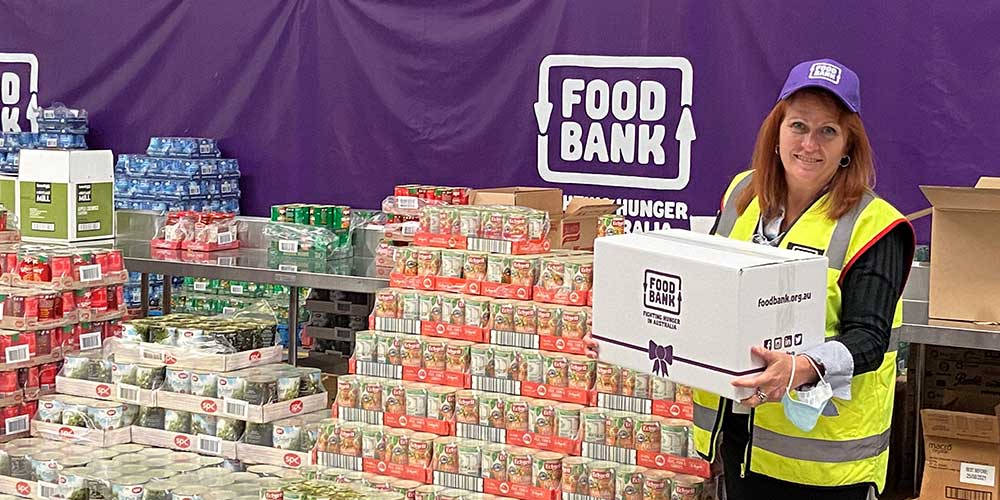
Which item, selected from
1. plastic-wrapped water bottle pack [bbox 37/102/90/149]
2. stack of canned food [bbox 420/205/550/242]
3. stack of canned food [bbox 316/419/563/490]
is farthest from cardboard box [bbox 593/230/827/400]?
plastic-wrapped water bottle pack [bbox 37/102/90/149]

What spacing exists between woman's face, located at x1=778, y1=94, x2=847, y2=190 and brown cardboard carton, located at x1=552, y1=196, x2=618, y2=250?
2.36 metres

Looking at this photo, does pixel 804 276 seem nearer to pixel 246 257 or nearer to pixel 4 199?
pixel 246 257

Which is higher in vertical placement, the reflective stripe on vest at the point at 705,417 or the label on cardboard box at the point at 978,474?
the reflective stripe on vest at the point at 705,417

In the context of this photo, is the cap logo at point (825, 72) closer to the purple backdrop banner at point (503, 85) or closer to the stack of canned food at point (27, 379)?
the stack of canned food at point (27, 379)

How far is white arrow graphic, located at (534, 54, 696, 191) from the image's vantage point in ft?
24.4

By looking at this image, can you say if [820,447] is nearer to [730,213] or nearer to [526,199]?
[730,213]

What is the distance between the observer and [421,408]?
14.5ft

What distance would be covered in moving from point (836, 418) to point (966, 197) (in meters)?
1.98

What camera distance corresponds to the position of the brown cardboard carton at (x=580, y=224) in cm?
537

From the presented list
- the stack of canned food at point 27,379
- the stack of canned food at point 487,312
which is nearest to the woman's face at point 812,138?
Result: the stack of canned food at point 487,312

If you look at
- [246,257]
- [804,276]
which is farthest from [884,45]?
[804,276]

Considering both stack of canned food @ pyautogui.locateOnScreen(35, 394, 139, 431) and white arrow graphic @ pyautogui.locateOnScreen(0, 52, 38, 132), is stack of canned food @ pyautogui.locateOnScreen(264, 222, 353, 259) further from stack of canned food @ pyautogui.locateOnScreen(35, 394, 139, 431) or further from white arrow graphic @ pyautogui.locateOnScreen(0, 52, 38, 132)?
white arrow graphic @ pyautogui.locateOnScreen(0, 52, 38, 132)

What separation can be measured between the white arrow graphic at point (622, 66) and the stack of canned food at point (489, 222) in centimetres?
282

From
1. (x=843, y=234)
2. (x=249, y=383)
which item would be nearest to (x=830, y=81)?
(x=843, y=234)
